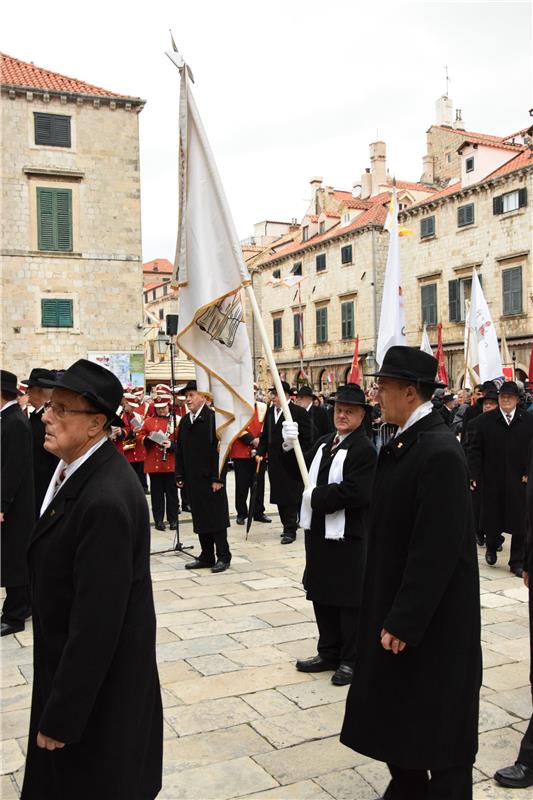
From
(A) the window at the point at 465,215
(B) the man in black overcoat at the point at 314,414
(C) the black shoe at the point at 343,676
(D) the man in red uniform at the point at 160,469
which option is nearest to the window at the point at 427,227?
(A) the window at the point at 465,215

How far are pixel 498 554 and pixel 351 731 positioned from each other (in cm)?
662

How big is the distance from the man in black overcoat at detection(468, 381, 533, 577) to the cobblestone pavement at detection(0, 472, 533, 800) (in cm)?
81

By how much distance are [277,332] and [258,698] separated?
4319cm

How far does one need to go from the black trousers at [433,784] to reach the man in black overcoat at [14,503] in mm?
3794

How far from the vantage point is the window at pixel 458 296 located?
32656 mm

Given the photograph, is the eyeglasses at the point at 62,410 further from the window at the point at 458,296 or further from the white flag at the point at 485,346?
the window at the point at 458,296

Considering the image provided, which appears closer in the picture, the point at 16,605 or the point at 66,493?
the point at 66,493

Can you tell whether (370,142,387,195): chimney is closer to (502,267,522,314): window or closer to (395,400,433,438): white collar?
(502,267,522,314): window

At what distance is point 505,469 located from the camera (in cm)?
847

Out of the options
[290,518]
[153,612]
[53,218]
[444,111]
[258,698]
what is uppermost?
[444,111]

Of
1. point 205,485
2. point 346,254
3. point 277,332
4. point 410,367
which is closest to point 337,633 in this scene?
point 410,367

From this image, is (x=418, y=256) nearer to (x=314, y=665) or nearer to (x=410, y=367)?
(x=314, y=665)

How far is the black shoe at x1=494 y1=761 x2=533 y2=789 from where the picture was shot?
3.54 meters

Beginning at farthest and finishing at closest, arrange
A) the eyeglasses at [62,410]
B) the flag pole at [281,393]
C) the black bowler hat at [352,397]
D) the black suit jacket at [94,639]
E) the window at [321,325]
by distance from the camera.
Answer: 1. the window at [321,325]
2. the black bowler hat at [352,397]
3. the flag pole at [281,393]
4. the eyeglasses at [62,410]
5. the black suit jacket at [94,639]
